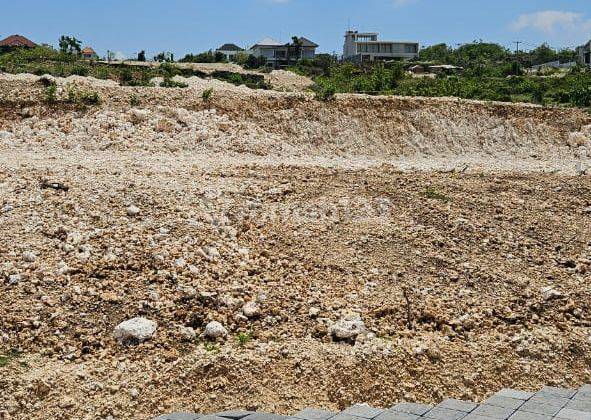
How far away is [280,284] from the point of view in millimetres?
7367

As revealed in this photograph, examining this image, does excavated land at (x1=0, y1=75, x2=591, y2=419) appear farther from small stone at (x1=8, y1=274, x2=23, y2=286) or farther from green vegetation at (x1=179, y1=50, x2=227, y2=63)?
green vegetation at (x1=179, y1=50, x2=227, y2=63)

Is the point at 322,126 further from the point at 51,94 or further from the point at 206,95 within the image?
the point at 51,94

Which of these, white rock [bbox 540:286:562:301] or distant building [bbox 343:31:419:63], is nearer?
white rock [bbox 540:286:562:301]

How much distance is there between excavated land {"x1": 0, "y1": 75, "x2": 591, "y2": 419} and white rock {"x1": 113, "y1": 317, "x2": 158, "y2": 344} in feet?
0.18

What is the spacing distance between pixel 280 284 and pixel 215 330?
3.66 feet

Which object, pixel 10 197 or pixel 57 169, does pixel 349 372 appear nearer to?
pixel 10 197

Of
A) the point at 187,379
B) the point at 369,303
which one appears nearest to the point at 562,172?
the point at 369,303

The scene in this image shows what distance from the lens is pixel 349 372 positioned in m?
6.07

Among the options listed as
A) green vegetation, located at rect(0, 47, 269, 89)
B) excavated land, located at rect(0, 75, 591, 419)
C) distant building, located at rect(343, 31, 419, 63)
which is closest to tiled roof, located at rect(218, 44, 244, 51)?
distant building, located at rect(343, 31, 419, 63)

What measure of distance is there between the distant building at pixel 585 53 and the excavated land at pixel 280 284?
4458 centimetres

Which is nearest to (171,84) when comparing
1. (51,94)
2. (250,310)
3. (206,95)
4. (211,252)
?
(206,95)

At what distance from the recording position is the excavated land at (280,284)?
5.98m

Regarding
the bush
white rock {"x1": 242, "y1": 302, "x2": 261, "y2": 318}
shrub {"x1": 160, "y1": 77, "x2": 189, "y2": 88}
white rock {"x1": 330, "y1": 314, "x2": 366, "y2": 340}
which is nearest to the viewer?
white rock {"x1": 330, "y1": 314, "x2": 366, "y2": 340}

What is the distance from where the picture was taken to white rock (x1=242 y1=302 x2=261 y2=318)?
679 cm
